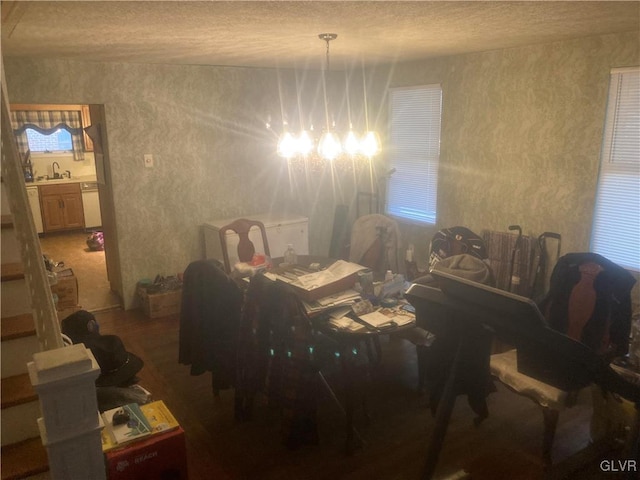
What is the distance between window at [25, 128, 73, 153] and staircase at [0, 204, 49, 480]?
7.15 m

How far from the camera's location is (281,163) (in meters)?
5.63

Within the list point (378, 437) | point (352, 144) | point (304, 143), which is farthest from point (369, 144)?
point (378, 437)

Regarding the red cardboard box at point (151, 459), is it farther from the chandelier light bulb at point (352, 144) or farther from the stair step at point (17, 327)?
the chandelier light bulb at point (352, 144)

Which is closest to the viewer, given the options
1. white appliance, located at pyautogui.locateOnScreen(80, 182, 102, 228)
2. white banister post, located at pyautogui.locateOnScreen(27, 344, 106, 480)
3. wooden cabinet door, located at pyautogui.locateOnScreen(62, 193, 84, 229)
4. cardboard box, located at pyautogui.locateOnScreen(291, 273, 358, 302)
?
white banister post, located at pyautogui.locateOnScreen(27, 344, 106, 480)

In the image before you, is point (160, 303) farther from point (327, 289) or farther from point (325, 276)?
point (327, 289)

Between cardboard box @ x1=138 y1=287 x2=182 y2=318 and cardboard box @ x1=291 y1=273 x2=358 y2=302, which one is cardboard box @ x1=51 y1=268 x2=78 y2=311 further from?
cardboard box @ x1=291 y1=273 x2=358 y2=302

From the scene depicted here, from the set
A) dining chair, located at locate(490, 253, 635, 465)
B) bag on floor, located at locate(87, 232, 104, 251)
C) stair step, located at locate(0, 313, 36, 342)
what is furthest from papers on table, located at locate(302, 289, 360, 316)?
bag on floor, located at locate(87, 232, 104, 251)

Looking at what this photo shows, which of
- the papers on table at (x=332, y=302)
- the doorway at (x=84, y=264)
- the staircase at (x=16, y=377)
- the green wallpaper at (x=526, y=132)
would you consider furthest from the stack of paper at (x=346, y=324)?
the doorway at (x=84, y=264)

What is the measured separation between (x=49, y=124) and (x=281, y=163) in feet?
15.8

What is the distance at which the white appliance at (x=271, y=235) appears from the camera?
15.8ft

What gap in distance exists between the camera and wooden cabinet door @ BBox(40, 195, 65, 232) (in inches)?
307

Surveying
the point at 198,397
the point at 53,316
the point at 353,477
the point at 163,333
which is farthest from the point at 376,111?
the point at 53,316

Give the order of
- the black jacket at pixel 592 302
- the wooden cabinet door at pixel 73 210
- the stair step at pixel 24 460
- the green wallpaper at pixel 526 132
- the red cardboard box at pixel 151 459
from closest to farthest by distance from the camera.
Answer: the stair step at pixel 24 460, the red cardboard box at pixel 151 459, the black jacket at pixel 592 302, the green wallpaper at pixel 526 132, the wooden cabinet door at pixel 73 210

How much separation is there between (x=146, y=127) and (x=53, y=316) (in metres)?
3.51
